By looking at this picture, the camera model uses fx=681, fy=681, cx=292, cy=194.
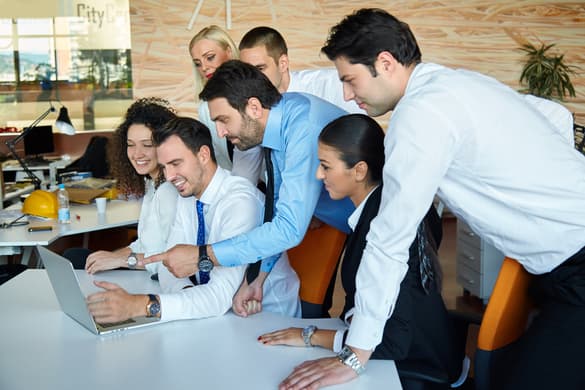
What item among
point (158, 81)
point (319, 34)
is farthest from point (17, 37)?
point (319, 34)

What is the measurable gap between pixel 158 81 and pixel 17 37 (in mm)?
2150

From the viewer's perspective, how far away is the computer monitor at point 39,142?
317 inches

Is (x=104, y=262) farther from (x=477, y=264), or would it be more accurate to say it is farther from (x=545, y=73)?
(x=545, y=73)

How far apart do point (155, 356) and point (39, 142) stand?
22.9 ft

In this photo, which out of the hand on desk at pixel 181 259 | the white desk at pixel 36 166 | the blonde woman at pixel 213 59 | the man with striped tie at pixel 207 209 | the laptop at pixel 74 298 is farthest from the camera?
the white desk at pixel 36 166

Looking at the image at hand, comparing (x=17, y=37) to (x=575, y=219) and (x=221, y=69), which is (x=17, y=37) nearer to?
(x=221, y=69)

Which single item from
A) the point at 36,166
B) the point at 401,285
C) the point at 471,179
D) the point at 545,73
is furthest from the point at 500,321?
the point at 36,166

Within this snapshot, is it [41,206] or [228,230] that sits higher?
[228,230]

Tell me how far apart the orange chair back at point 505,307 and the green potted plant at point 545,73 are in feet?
21.0

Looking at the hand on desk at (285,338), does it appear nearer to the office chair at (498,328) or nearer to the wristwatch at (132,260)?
the office chair at (498,328)

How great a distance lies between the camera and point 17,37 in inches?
338

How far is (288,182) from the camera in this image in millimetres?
2248

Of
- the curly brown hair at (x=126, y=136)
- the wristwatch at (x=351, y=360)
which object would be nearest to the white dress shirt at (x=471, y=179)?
the wristwatch at (x=351, y=360)

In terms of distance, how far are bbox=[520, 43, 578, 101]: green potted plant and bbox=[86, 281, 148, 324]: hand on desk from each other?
6684mm
